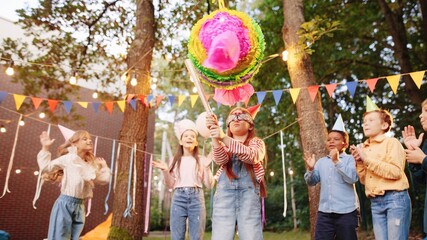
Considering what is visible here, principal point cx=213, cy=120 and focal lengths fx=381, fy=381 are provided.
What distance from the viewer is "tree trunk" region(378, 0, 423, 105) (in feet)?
23.2

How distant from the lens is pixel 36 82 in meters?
7.31

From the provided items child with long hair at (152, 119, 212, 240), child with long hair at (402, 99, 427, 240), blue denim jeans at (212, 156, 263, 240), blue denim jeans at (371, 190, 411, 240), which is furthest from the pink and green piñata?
blue denim jeans at (371, 190, 411, 240)

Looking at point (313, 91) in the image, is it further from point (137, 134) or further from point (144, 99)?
point (137, 134)

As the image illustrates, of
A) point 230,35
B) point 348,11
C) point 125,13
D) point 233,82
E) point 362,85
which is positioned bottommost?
point 233,82

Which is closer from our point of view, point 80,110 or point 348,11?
point 348,11

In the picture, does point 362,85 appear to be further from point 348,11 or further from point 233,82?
point 233,82

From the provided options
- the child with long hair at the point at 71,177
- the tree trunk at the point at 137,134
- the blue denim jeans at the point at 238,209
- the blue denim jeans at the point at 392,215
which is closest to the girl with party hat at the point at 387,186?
the blue denim jeans at the point at 392,215

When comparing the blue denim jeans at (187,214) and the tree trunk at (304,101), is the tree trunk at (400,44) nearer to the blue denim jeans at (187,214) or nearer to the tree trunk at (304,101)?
the tree trunk at (304,101)

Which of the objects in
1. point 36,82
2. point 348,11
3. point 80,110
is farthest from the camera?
point 80,110

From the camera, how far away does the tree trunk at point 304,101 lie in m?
4.06

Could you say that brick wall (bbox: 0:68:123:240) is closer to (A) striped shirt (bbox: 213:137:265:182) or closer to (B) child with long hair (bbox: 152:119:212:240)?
(B) child with long hair (bbox: 152:119:212:240)

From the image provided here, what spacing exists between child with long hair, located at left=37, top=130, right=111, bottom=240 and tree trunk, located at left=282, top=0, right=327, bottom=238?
85.1 inches

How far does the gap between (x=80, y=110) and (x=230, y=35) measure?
10.7 metres

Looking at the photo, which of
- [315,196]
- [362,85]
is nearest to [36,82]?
[315,196]
